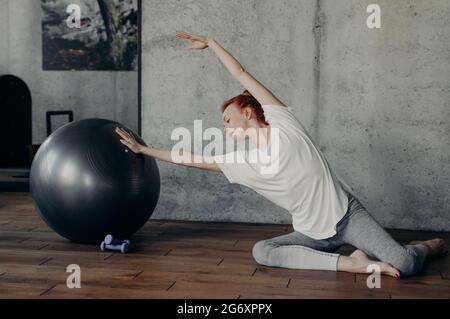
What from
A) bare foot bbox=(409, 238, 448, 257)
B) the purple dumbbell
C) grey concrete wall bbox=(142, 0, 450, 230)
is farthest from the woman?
grey concrete wall bbox=(142, 0, 450, 230)

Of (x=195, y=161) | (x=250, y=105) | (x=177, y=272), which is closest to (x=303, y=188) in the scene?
(x=250, y=105)

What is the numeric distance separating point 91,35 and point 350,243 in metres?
5.47

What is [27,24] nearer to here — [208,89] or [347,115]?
[208,89]

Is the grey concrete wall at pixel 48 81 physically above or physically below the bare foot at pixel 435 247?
above

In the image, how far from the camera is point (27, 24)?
790 cm

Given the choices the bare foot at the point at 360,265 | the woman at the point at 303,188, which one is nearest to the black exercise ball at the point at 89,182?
the woman at the point at 303,188

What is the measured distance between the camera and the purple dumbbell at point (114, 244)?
364 centimetres

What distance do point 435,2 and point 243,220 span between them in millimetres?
1997

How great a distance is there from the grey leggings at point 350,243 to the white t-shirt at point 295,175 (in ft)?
0.26

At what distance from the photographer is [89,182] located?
352 cm

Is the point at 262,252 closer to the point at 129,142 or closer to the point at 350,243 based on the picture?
the point at 350,243

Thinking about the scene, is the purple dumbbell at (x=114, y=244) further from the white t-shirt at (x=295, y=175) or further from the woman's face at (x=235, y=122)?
the woman's face at (x=235, y=122)

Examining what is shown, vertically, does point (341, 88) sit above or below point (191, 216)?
above
